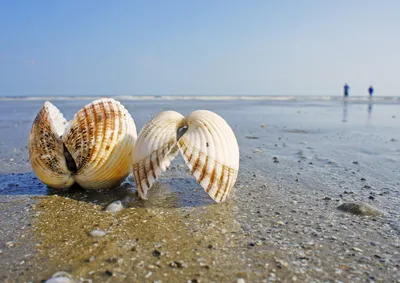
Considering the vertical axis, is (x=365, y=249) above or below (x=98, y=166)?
below

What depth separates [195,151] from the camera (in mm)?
2496

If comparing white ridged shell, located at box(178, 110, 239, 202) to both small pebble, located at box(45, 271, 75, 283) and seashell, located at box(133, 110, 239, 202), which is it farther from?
small pebble, located at box(45, 271, 75, 283)

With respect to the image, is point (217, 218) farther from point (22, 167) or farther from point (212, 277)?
point (22, 167)

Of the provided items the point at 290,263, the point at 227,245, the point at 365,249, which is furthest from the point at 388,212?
the point at 227,245

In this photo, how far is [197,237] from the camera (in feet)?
7.04

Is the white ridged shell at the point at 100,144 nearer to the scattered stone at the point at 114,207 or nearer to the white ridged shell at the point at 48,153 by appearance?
the white ridged shell at the point at 48,153

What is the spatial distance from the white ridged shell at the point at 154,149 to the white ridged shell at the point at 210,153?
0.11 metres

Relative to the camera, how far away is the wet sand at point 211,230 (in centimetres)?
173

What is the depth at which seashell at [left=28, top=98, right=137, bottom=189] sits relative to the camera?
2.82 meters

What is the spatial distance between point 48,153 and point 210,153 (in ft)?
4.69

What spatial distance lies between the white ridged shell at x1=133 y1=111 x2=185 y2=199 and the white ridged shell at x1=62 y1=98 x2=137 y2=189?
12.1 inches

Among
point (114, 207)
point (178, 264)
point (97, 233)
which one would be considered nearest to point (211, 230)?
point (178, 264)

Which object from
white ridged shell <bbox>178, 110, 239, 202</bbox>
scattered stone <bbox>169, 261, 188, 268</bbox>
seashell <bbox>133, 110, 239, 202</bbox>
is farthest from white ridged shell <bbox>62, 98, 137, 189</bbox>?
scattered stone <bbox>169, 261, 188, 268</bbox>

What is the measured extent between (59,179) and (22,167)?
5.38 ft
